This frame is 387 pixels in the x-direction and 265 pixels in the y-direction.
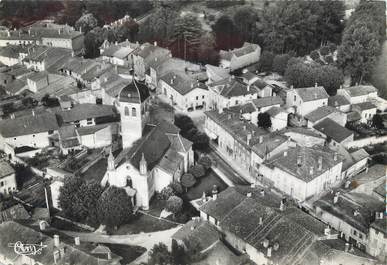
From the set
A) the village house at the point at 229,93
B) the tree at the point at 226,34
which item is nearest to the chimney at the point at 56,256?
the village house at the point at 229,93

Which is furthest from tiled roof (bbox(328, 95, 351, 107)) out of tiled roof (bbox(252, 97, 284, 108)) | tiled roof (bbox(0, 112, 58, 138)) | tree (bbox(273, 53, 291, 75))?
tiled roof (bbox(0, 112, 58, 138))

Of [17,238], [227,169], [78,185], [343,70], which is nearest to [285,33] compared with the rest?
[343,70]

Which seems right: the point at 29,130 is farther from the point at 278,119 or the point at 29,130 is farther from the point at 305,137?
the point at 305,137

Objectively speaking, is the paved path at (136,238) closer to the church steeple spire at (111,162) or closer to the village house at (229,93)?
the church steeple spire at (111,162)

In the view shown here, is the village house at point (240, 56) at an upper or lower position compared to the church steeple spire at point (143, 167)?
upper

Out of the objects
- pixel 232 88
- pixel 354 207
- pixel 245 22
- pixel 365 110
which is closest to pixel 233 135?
pixel 232 88

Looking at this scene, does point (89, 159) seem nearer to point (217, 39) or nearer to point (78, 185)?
point (78, 185)

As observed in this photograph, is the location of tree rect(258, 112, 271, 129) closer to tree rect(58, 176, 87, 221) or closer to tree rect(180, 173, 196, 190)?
tree rect(180, 173, 196, 190)
